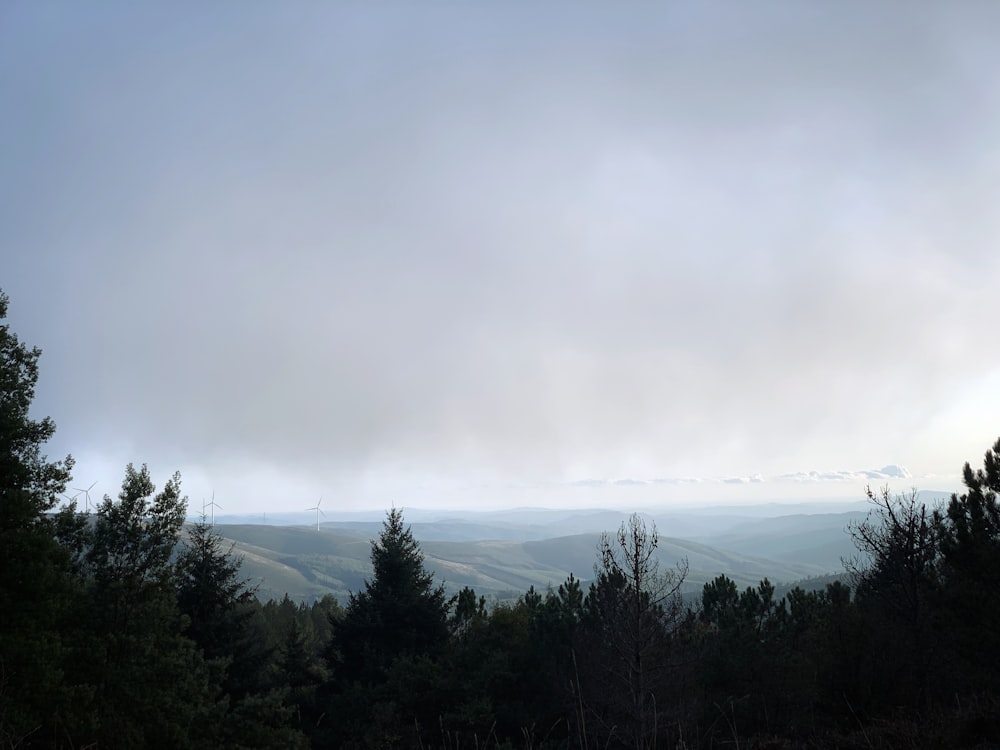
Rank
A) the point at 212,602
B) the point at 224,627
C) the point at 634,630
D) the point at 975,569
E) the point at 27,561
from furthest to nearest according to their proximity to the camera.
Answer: the point at 212,602 → the point at 224,627 → the point at 634,630 → the point at 975,569 → the point at 27,561

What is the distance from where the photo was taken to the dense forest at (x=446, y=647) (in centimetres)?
1842

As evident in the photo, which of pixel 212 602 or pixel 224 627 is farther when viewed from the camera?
pixel 212 602

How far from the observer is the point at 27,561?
18547 mm

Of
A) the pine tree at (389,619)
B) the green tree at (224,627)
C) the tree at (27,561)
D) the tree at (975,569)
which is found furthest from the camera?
the pine tree at (389,619)

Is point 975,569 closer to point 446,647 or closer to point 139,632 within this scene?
point 446,647

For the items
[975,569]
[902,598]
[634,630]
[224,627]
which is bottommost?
[224,627]

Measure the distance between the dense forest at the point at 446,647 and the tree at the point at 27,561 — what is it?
0.08m

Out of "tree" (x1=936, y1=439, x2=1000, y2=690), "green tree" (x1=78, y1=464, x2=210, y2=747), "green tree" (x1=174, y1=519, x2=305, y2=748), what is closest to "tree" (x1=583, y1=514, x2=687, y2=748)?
"tree" (x1=936, y1=439, x2=1000, y2=690)

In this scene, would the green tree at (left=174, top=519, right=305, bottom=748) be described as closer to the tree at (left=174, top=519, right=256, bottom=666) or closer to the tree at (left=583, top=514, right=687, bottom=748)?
the tree at (left=174, top=519, right=256, bottom=666)

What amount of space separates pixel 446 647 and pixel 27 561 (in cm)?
2708

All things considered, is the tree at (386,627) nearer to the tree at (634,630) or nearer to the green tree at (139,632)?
the tree at (634,630)

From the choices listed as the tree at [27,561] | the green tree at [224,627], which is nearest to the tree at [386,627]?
the green tree at [224,627]

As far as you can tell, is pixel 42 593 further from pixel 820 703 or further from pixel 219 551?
pixel 820 703

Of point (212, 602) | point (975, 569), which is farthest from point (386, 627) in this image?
point (975, 569)
